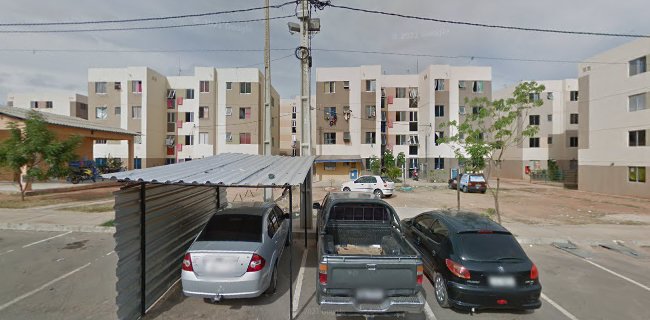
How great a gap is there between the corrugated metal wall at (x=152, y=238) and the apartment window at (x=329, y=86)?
1084 inches

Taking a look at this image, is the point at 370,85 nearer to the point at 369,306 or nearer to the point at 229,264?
the point at 229,264

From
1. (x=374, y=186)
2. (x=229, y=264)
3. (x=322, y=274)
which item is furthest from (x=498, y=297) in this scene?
(x=374, y=186)

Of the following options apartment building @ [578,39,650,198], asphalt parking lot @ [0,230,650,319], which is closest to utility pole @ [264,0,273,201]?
asphalt parking lot @ [0,230,650,319]

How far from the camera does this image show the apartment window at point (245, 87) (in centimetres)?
3484

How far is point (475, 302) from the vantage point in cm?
457

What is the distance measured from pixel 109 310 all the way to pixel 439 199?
703 inches

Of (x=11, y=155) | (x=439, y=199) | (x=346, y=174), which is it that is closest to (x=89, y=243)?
(x=11, y=155)

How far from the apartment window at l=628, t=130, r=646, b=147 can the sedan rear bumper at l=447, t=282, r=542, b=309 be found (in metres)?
24.0

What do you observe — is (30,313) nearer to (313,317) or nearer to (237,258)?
(237,258)

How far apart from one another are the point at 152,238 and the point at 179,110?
35.3 m

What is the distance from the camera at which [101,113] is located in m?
34.2

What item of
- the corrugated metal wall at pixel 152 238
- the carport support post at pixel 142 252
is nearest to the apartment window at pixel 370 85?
the corrugated metal wall at pixel 152 238

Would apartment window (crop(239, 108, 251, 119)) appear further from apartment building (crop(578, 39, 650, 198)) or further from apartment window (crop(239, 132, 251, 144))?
apartment building (crop(578, 39, 650, 198))

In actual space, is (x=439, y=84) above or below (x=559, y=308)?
above
